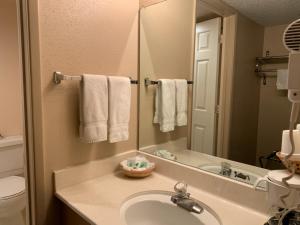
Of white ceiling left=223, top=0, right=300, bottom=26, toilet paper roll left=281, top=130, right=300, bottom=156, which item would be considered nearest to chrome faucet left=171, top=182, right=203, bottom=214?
toilet paper roll left=281, top=130, right=300, bottom=156

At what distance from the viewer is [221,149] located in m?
1.21

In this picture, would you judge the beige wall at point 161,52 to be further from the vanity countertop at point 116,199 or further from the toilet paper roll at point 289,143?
the toilet paper roll at point 289,143

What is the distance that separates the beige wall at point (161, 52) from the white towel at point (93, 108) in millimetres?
374

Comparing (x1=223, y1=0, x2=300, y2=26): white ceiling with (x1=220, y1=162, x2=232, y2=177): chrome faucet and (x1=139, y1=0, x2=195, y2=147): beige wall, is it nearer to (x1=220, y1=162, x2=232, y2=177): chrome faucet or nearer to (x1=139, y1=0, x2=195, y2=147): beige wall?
(x1=139, y1=0, x2=195, y2=147): beige wall

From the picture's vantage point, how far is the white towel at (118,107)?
1.29 metres

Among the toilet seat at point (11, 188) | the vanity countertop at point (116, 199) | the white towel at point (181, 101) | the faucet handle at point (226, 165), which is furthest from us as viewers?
the toilet seat at point (11, 188)

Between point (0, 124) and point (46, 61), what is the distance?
1893 millimetres

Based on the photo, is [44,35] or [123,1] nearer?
[44,35]

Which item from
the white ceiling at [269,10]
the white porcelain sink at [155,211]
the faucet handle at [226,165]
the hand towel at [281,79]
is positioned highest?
the white ceiling at [269,10]

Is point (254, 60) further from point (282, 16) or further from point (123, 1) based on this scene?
point (123, 1)

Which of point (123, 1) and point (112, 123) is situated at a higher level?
point (123, 1)

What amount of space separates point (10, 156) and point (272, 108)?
250cm

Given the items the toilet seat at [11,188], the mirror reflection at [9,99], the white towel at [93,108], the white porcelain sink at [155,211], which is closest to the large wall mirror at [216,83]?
the white porcelain sink at [155,211]

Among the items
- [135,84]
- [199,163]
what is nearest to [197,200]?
[199,163]
